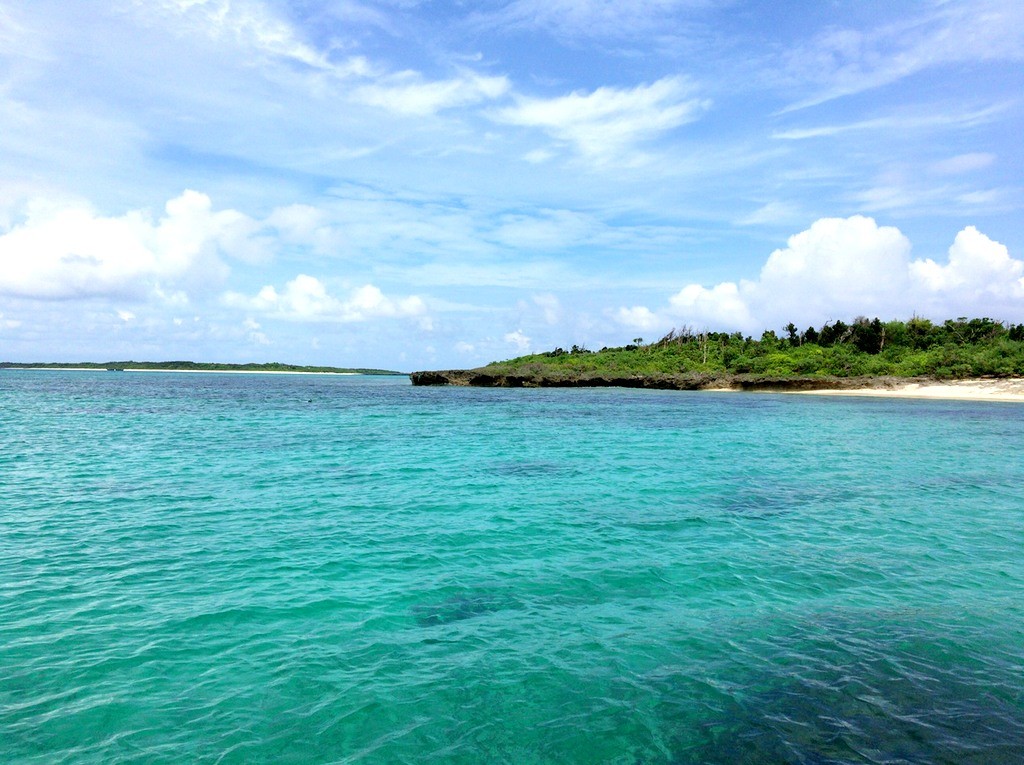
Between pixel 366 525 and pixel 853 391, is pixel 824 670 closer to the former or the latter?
pixel 366 525

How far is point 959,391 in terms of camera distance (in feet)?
251

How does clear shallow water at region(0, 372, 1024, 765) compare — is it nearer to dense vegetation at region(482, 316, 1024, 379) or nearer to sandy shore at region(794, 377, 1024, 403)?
sandy shore at region(794, 377, 1024, 403)

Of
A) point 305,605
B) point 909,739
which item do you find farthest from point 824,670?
point 305,605

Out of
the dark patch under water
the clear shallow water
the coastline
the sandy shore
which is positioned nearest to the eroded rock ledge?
the coastline

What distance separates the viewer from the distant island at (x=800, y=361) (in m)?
85.1

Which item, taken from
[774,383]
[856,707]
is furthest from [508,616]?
[774,383]

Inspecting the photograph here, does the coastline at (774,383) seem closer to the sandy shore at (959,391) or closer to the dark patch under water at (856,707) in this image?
the sandy shore at (959,391)

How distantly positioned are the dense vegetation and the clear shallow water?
77.0 meters

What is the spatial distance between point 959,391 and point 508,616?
87.6 metres

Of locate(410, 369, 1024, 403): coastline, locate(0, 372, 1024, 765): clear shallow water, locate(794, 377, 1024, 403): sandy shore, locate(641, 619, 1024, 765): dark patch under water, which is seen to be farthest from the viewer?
locate(410, 369, 1024, 403): coastline

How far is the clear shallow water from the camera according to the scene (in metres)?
6.63

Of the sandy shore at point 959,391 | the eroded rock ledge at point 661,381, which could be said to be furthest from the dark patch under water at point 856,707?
the eroded rock ledge at point 661,381

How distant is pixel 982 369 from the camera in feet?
261

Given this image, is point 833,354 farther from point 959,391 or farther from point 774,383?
point 959,391
